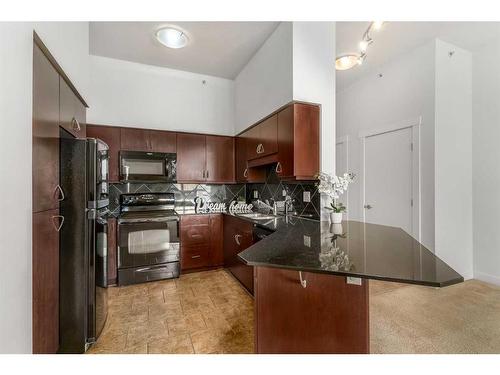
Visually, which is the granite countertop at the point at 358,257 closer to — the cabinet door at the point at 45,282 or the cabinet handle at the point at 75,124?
the cabinet door at the point at 45,282

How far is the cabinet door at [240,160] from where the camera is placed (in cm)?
336

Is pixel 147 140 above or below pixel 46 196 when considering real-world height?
above

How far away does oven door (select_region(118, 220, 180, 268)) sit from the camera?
2848 millimetres

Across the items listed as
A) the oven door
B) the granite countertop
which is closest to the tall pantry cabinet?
the granite countertop

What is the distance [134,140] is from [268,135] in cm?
183

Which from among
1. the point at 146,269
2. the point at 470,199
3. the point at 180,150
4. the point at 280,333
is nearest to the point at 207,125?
the point at 180,150

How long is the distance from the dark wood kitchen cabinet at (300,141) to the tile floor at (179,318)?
1449 mm

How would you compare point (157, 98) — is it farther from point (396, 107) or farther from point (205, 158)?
point (396, 107)

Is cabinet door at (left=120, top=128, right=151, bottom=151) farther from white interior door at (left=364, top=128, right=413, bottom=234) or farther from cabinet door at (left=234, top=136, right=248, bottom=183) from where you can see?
white interior door at (left=364, top=128, right=413, bottom=234)

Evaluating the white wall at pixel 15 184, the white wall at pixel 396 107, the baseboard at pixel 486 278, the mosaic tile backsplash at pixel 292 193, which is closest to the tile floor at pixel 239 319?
the baseboard at pixel 486 278

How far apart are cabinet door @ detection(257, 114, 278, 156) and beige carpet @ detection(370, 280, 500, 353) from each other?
1.94 m

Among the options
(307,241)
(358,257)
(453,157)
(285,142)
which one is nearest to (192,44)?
(285,142)

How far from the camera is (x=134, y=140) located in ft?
10.3
